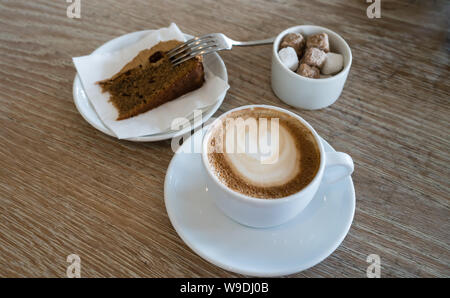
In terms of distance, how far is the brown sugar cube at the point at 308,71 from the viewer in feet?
3.08

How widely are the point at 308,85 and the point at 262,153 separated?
302 mm

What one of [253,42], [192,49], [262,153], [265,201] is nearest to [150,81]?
[192,49]

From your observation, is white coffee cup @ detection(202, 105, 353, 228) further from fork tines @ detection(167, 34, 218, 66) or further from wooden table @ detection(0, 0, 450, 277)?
fork tines @ detection(167, 34, 218, 66)

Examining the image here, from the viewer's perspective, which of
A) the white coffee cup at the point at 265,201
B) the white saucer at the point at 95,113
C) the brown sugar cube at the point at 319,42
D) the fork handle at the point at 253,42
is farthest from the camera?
the fork handle at the point at 253,42

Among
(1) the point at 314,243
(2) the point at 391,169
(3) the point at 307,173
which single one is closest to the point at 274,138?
(3) the point at 307,173

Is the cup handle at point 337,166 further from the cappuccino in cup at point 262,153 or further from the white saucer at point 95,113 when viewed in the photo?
the white saucer at point 95,113

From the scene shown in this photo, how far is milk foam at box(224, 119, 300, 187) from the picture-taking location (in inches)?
27.0

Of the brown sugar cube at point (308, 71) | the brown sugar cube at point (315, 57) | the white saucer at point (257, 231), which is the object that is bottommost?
the white saucer at point (257, 231)

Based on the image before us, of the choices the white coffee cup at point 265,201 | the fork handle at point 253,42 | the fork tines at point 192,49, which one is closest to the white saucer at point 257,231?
the white coffee cup at point 265,201

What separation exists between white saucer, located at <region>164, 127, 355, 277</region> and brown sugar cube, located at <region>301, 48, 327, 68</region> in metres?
0.36

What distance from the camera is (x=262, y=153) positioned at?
0.72m

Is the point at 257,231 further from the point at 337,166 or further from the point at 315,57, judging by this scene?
the point at 315,57

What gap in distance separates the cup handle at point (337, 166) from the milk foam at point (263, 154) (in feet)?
0.20

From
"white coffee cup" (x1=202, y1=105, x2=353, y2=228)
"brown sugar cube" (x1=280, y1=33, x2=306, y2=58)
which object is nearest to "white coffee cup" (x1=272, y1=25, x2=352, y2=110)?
"brown sugar cube" (x1=280, y1=33, x2=306, y2=58)
